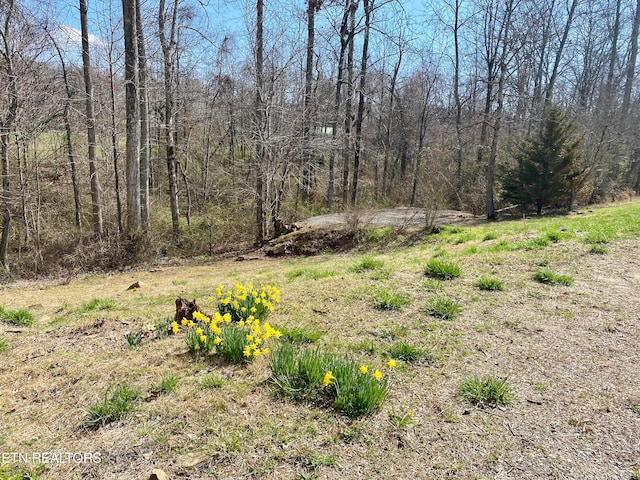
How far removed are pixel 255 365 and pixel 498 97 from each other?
13908 millimetres

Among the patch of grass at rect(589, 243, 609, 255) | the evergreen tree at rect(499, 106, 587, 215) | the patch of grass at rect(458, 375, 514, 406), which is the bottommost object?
the patch of grass at rect(458, 375, 514, 406)

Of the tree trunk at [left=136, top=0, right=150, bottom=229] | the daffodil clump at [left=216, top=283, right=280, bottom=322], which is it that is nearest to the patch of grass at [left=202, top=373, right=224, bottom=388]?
the daffodil clump at [left=216, top=283, right=280, bottom=322]

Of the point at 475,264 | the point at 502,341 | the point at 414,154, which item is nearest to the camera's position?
the point at 502,341

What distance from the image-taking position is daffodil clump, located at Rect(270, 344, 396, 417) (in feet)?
8.08

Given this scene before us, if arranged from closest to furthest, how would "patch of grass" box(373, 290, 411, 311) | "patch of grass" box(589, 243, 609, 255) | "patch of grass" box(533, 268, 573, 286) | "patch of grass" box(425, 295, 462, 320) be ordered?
"patch of grass" box(425, 295, 462, 320) → "patch of grass" box(373, 290, 411, 311) → "patch of grass" box(533, 268, 573, 286) → "patch of grass" box(589, 243, 609, 255)

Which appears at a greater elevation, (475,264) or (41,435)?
(475,264)

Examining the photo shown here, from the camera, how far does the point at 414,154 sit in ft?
80.3

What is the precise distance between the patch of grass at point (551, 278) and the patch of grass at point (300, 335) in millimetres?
3208

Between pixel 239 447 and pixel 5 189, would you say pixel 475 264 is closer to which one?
pixel 239 447

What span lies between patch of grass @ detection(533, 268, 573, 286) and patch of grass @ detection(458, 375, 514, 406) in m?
2.70

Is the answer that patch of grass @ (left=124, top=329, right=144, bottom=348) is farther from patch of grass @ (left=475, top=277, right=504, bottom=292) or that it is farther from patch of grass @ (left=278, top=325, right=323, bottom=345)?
patch of grass @ (left=475, top=277, right=504, bottom=292)

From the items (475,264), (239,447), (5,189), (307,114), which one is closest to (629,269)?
(475,264)

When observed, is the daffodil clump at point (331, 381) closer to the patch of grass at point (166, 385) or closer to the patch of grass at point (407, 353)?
the patch of grass at point (407, 353)

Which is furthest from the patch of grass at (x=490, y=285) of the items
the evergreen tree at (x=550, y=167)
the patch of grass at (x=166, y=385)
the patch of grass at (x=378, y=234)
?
the evergreen tree at (x=550, y=167)
